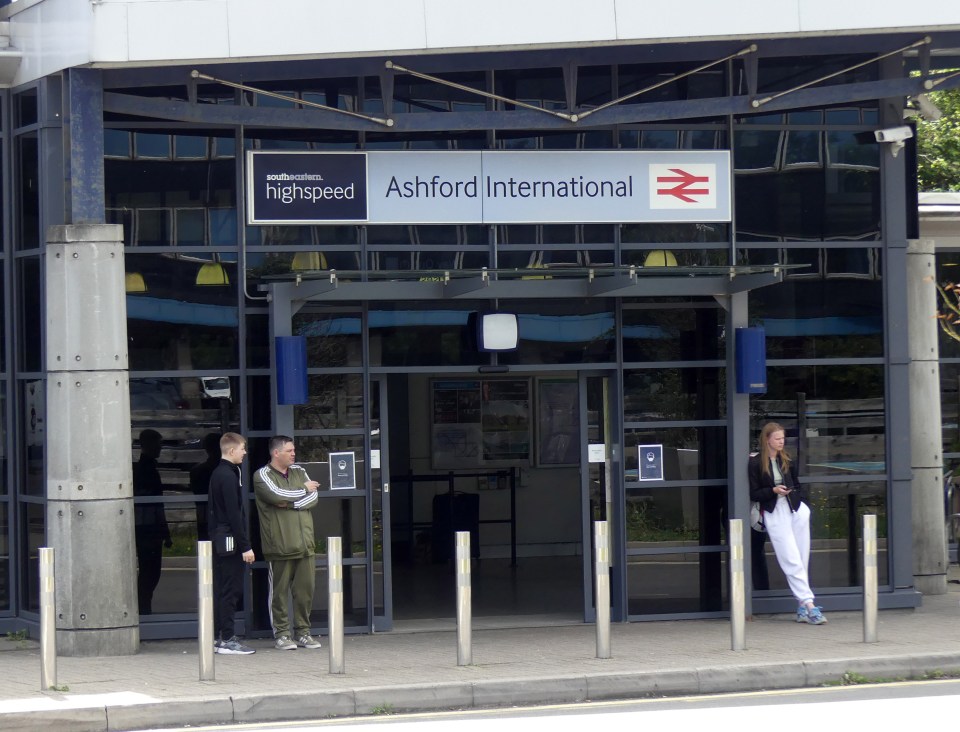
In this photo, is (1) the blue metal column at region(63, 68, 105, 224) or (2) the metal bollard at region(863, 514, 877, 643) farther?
(1) the blue metal column at region(63, 68, 105, 224)

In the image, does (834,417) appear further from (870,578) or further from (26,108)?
(26,108)

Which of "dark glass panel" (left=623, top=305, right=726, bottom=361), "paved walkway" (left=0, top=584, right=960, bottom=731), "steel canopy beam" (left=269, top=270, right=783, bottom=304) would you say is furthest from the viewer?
"dark glass panel" (left=623, top=305, right=726, bottom=361)

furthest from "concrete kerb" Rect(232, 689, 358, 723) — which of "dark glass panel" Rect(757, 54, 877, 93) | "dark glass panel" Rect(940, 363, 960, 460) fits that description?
"dark glass panel" Rect(940, 363, 960, 460)

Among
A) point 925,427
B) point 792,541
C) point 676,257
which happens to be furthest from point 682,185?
point 925,427

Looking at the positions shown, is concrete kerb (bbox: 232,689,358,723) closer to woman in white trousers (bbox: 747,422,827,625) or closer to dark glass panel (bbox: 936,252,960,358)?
woman in white trousers (bbox: 747,422,827,625)

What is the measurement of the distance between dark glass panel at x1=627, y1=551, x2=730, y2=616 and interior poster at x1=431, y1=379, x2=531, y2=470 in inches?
264

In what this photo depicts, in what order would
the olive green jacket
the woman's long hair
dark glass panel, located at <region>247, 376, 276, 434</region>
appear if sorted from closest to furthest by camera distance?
the olive green jacket
dark glass panel, located at <region>247, 376, 276, 434</region>
the woman's long hair

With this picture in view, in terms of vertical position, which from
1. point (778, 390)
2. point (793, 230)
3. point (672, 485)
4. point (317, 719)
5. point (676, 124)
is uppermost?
point (676, 124)

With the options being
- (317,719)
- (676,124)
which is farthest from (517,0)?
(317,719)

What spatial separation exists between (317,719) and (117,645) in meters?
2.71

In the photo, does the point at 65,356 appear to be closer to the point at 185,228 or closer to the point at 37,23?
the point at 185,228

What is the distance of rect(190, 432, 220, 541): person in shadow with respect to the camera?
12.7 meters

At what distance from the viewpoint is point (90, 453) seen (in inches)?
460

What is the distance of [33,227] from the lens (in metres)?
12.8
